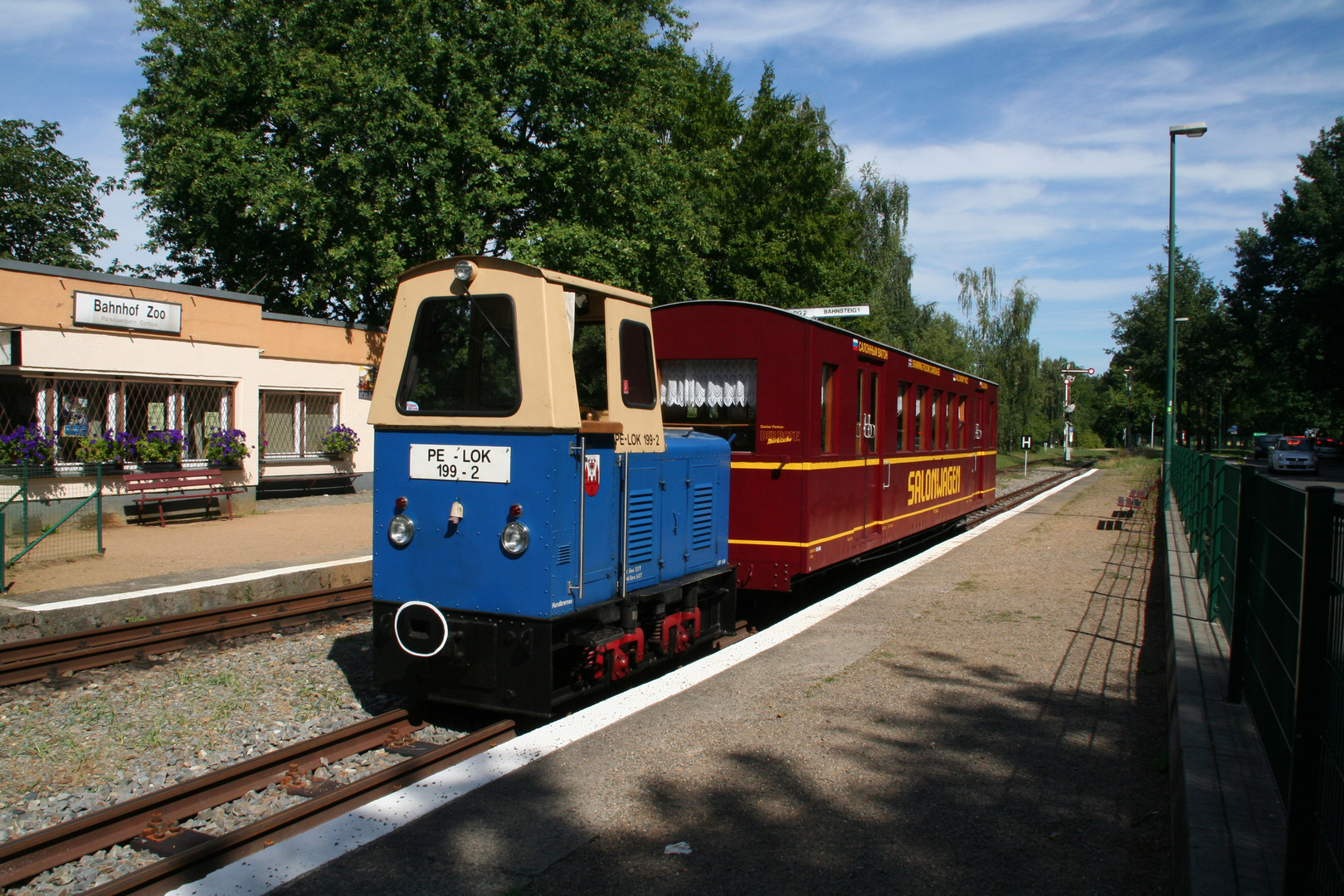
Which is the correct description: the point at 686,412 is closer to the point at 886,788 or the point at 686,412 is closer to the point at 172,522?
the point at 886,788

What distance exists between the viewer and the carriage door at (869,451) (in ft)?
33.2

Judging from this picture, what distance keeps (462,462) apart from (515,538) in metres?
0.62

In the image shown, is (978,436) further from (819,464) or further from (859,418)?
(819,464)

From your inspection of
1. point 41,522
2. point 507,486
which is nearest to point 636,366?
point 507,486

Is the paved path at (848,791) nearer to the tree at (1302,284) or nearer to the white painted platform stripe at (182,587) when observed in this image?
the white painted platform stripe at (182,587)

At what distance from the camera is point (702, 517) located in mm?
7344

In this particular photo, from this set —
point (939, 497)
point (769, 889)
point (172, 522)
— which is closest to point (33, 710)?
point (769, 889)

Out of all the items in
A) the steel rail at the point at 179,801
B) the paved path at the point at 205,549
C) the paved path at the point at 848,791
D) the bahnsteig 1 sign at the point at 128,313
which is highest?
the bahnsteig 1 sign at the point at 128,313

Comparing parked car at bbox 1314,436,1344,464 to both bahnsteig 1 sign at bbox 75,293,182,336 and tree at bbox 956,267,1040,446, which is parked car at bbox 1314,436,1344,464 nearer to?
tree at bbox 956,267,1040,446

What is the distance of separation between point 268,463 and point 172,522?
3.89 meters

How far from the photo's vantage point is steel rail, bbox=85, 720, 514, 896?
3.69 metres

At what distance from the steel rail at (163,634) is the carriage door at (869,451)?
5593mm

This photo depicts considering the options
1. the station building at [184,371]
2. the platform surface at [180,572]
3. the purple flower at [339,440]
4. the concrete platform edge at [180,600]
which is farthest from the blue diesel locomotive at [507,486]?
the purple flower at [339,440]

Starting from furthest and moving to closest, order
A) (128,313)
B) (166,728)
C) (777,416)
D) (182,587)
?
(128,313) → (182,587) → (777,416) → (166,728)
